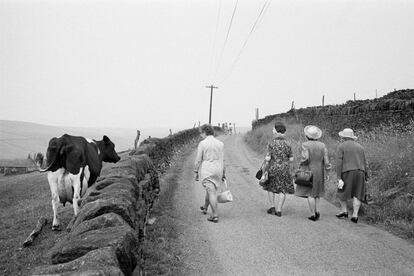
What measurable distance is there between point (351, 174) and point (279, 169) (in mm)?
1338

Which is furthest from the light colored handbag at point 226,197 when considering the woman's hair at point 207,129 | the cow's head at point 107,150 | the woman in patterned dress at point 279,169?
the cow's head at point 107,150

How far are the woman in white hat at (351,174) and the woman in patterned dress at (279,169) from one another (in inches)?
37.0

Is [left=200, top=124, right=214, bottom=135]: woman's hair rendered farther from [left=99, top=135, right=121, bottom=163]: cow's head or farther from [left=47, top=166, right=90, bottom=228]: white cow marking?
[left=99, top=135, right=121, bottom=163]: cow's head

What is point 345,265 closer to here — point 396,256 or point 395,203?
point 396,256

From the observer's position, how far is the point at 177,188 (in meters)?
10.2

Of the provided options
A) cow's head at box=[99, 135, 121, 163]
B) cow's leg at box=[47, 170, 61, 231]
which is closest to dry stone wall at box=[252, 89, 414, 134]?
cow's head at box=[99, 135, 121, 163]

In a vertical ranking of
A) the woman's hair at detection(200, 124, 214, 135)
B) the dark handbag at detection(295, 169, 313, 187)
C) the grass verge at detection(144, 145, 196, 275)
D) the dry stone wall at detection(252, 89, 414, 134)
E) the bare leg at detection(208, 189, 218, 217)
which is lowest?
the grass verge at detection(144, 145, 196, 275)

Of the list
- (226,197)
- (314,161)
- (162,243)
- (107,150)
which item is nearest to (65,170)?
(162,243)

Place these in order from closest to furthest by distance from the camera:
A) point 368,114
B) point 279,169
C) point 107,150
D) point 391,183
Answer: point 279,169 < point 391,183 < point 107,150 < point 368,114

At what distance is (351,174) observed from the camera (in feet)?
22.6

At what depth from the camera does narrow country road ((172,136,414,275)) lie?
468 cm

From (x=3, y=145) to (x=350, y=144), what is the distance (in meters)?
69.7

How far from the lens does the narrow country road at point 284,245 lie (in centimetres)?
468

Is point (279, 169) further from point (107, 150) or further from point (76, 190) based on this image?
point (107, 150)
